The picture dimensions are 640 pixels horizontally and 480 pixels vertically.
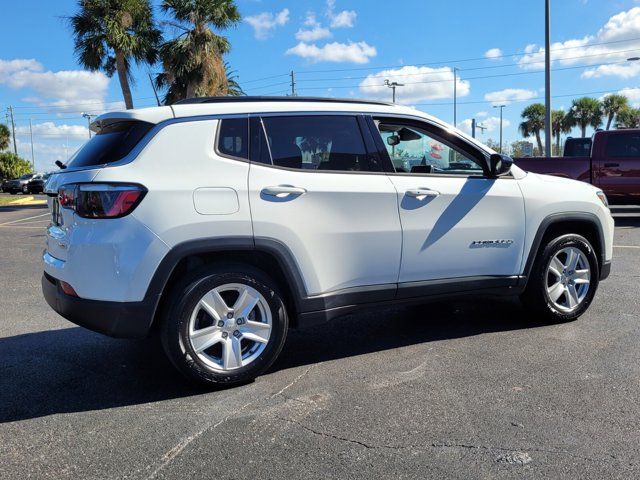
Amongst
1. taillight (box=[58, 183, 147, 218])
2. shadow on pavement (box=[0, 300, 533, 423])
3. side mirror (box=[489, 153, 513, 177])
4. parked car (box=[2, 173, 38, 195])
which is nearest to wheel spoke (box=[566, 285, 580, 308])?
shadow on pavement (box=[0, 300, 533, 423])

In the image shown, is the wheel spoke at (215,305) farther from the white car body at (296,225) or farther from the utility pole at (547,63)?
the utility pole at (547,63)

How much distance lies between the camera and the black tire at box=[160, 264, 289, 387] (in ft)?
11.7

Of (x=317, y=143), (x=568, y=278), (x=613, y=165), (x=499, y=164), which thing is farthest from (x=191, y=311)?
(x=613, y=165)

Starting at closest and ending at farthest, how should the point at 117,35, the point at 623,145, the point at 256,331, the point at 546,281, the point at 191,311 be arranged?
the point at 191,311 < the point at 256,331 < the point at 546,281 < the point at 623,145 < the point at 117,35

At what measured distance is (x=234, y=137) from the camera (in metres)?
3.80

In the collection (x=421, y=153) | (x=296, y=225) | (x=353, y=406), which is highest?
(x=421, y=153)

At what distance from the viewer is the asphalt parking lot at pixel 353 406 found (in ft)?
9.24

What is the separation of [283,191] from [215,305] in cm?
86

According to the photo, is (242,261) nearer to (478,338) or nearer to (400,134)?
(400,134)

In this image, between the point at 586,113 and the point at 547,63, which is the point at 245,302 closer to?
the point at 547,63

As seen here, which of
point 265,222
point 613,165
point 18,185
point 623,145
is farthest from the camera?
point 18,185

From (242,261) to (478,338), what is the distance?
7.06 feet

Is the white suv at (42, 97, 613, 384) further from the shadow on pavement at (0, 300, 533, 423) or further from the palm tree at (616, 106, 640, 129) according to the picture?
the palm tree at (616, 106, 640, 129)

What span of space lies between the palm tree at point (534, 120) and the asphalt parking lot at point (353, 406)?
69597 mm
